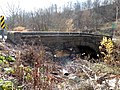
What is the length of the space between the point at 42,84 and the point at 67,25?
116ft

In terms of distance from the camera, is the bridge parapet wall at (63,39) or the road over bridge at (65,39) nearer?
the bridge parapet wall at (63,39)

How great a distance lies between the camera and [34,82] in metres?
4.99

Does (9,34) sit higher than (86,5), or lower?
lower

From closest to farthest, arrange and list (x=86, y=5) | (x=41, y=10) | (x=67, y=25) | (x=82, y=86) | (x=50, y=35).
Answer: (x=82, y=86)
(x=50, y=35)
(x=67, y=25)
(x=41, y=10)
(x=86, y=5)

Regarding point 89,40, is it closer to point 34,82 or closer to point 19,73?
point 19,73

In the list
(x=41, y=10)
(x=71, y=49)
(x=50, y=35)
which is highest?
(x=41, y=10)

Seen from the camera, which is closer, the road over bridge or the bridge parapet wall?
the bridge parapet wall

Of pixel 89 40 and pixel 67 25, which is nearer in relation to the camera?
pixel 89 40

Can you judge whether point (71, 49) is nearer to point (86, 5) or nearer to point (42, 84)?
point (42, 84)

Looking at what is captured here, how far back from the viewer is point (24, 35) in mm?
23422

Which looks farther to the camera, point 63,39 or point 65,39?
point 65,39

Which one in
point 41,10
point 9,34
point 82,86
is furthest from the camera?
point 41,10

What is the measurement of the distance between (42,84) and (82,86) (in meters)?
1.25

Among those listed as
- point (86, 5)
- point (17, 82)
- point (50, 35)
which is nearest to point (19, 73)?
point (17, 82)
